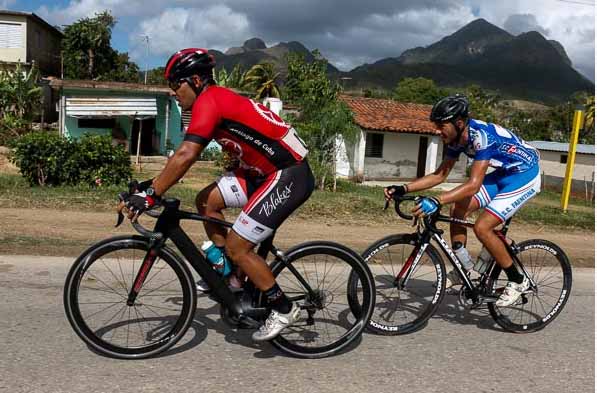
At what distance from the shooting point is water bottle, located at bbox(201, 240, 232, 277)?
148 inches

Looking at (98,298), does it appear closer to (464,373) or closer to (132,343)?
(132,343)

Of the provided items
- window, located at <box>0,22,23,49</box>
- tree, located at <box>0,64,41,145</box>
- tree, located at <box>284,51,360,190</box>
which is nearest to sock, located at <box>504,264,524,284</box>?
tree, located at <box>284,51,360,190</box>

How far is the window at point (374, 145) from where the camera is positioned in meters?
27.0

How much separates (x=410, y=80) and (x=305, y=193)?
79.3m

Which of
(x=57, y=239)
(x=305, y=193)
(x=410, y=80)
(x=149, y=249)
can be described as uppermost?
(x=410, y=80)

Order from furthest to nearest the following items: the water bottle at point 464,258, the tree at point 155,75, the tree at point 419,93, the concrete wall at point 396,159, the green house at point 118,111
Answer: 1. the tree at point 419,93
2. the tree at point 155,75
3. the concrete wall at point 396,159
4. the green house at point 118,111
5. the water bottle at point 464,258

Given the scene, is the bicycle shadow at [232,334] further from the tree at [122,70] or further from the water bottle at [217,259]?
the tree at [122,70]

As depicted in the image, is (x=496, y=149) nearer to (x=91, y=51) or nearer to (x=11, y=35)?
(x=11, y=35)

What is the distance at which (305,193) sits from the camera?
12.1ft

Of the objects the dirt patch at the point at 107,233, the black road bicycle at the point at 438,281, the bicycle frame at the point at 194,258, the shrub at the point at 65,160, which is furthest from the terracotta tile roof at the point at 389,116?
the bicycle frame at the point at 194,258

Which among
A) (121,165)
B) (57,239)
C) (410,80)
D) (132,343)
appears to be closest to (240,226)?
(132,343)

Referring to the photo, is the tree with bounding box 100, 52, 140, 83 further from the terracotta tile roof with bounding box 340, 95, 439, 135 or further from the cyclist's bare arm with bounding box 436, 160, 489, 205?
the cyclist's bare arm with bounding box 436, 160, 489, 205

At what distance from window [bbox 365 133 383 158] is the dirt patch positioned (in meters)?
16.1

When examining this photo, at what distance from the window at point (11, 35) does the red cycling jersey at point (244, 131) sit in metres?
36.0
